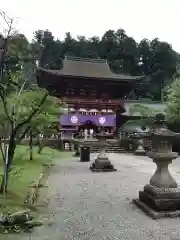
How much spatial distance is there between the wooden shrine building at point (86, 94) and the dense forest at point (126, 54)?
34.4 meters

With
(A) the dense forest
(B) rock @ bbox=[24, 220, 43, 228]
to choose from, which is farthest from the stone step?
(A) the dense forest

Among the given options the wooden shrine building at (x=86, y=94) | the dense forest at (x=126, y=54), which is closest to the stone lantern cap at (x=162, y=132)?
the wooden shrine building at (x=86, y=94)

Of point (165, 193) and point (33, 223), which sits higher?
point (165, 193)

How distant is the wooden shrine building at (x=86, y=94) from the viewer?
3691cm

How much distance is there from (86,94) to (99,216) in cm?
3244

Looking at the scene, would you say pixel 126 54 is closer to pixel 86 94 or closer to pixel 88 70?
pixel 88 70

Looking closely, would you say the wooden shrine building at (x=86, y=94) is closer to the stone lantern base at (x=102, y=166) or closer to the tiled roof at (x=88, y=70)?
the tiled roof at (x=88, y=70)

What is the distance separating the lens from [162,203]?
724cm

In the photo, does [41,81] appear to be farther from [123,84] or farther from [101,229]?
[101,229]

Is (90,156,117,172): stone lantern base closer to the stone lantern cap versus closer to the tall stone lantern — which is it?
the tall stone lantern

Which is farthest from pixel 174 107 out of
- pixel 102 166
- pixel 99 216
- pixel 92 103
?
pixel 99 216

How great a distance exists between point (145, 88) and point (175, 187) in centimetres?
6646

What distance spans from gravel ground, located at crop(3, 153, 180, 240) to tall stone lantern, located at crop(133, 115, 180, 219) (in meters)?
0.31

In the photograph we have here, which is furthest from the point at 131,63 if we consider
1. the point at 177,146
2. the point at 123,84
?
the point at 177,146
